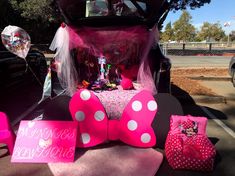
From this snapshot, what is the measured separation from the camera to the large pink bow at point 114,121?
395 centimetres

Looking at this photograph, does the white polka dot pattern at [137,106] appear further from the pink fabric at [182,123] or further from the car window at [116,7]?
the car window at [116,7]

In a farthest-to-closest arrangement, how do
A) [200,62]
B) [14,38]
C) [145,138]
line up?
[200,62] → [14,38] → [145,138]

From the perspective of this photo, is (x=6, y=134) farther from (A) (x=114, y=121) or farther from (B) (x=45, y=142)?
(A) (x=114, y=121)

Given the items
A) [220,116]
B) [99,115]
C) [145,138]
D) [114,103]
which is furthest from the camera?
[220,116]

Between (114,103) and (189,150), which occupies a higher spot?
(114,103)

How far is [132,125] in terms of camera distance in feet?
13.1

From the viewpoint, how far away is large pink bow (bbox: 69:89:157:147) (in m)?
3.95

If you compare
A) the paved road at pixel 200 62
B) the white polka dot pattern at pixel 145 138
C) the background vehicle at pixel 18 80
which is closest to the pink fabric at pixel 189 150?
the white polka dot pattern at pixel 145 138

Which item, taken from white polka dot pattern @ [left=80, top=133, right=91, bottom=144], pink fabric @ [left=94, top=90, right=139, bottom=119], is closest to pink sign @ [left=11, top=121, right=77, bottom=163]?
white polka dot pattern @ [left=80, top=133, right=91, bottom=144]

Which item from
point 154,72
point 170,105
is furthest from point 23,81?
point 170,105

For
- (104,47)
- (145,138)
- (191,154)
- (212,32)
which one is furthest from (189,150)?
(212,32)

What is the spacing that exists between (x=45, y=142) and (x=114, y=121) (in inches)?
36.8

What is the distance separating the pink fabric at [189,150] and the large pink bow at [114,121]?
43cm

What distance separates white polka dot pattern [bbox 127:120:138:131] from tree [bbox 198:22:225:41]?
70206 mm
